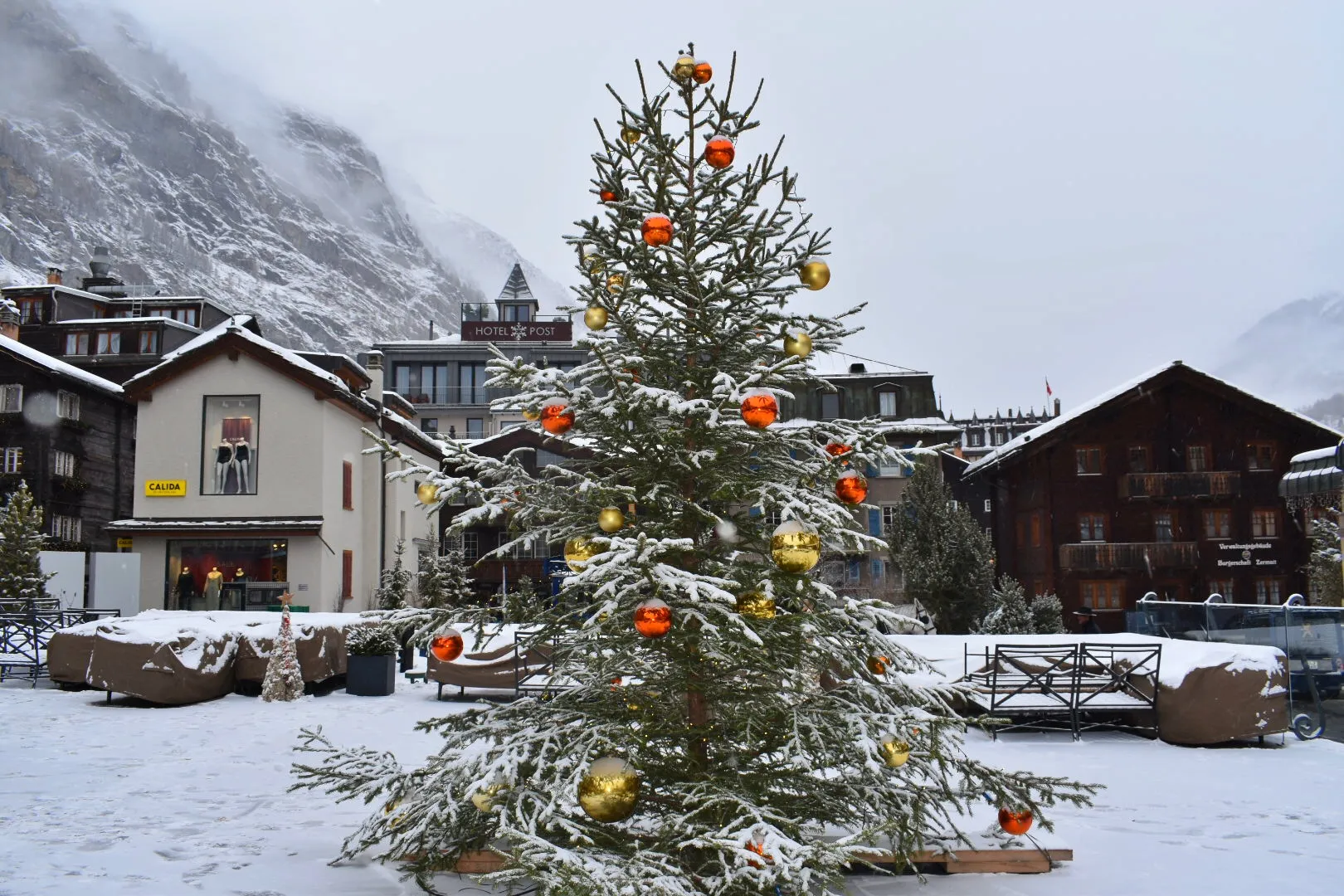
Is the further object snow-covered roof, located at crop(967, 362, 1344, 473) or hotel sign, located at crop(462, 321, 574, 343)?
hotel sign, located at crop(462, 321, 574, 343)

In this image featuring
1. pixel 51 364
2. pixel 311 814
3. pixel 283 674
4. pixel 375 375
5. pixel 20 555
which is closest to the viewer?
pixel 311 814

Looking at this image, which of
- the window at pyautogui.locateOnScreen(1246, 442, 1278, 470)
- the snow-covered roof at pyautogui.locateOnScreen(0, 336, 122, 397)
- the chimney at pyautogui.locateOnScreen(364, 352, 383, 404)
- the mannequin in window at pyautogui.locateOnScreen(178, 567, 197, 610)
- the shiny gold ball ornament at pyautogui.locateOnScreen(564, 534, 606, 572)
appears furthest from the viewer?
the window at pyautogui.locateOnScreen(1246, 442, 1278, 470)

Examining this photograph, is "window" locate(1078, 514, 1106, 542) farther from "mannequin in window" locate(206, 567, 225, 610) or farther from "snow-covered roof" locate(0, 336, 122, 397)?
"snow-covered roof" locate(0, 336, 122, 397)

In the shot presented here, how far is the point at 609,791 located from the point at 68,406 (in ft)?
128

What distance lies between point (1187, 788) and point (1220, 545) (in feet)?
105

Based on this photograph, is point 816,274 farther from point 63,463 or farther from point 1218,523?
point 63,463

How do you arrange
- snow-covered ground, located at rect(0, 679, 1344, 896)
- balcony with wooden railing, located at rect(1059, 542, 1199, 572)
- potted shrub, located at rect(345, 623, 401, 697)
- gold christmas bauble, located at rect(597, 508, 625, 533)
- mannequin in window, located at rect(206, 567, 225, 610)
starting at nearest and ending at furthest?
gold christmas bauble, located at rect(597, 508, 625, 533) → snow-covered ground, located at rect(0, 679, 1344, 896) → potted shrub, located at rect(345, 623, 401, 697) → mannequin in window, located at rect(206, 567, 225, 610) → balcony with wooden railing, located at rect(1059, 542, 1199, 572)

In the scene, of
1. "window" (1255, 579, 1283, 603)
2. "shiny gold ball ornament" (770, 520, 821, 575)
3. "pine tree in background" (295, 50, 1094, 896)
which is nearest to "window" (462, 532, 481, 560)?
Answer: "window" (1255, 579, 1283, 603)

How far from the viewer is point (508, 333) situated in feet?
206

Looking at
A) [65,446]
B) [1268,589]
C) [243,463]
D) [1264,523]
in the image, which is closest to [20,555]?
[243,463]

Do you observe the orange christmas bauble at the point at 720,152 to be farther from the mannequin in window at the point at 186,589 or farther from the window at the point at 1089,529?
the window at the point at 1089,529

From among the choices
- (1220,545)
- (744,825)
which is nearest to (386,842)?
(744,825)

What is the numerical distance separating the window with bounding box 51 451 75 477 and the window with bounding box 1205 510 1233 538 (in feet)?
137

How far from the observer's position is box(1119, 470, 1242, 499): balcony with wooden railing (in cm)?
3744
